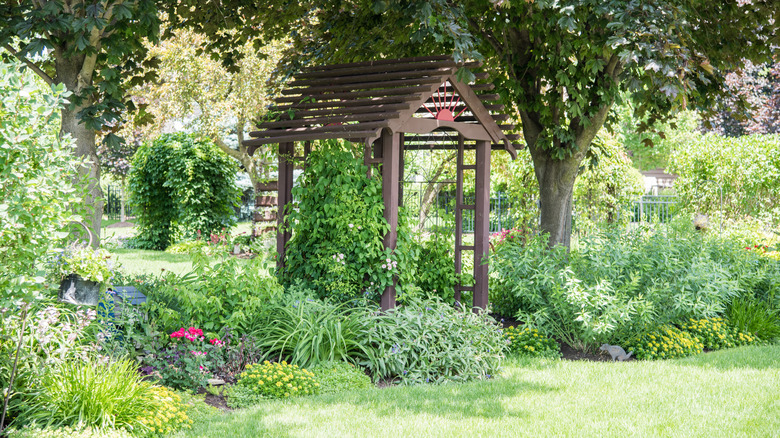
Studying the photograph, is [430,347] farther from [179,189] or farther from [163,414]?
[179,189]

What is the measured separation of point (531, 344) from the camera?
7105mm

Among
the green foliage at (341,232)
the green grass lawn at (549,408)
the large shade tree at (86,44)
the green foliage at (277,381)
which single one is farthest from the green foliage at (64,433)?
the green foliage at (341,232)

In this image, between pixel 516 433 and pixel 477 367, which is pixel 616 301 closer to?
pixel 477 367

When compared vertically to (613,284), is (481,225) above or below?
above

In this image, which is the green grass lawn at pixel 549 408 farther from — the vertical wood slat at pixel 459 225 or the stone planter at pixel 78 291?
the vertical wood slat at pixel 459 225

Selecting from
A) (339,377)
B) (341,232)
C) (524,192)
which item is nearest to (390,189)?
(341,232)

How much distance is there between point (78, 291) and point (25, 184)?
4.10ft

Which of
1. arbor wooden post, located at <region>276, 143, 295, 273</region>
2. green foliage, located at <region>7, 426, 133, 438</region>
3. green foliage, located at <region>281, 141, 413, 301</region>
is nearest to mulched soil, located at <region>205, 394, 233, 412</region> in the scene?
green foliage, located at <region>7, 426, 133, 438</region>

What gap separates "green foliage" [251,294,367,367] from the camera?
5.93m

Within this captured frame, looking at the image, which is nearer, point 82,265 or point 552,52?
point 82,265

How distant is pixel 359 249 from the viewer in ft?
21.9

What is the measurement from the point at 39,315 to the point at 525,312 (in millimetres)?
5093

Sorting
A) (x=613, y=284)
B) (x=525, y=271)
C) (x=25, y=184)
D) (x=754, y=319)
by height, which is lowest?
(x=754, y=319)

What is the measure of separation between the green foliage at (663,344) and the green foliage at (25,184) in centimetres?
547
